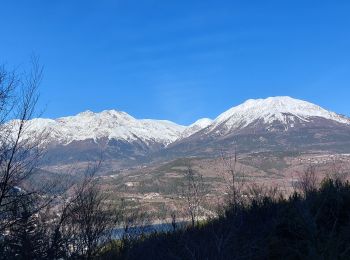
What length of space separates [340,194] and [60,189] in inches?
366

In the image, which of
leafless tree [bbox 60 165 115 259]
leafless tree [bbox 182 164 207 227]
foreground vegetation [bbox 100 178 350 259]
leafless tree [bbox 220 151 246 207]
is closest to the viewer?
foreground vegetation [bbox 100 178 350 259]

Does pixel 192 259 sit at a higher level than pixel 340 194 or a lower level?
lower

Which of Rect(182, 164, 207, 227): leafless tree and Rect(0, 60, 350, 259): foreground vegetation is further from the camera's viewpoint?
Rect(182, 164, 207, 227): leafless tree

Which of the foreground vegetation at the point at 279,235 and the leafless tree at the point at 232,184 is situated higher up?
the leafless tree at the point at 232,184

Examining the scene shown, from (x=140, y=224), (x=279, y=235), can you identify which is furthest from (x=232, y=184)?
(x=279, y=235)

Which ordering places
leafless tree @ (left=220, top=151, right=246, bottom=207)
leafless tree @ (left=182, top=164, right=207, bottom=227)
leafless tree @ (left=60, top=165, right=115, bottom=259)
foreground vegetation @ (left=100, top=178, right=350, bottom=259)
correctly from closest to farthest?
foreground vegetation @ (left=100, top=178, right=350, bottom=259)
leafless tree @ (left=220, top=151, right=246, bottom=207)
leafless tree @ (left=60, top=165, right=115, bottom=259)
leafless tree @ (left=182, top=164, right=207, bottom=227)

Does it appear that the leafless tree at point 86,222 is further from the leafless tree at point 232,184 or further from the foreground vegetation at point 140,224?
the leafless tree at point 232,184

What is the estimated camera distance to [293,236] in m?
8.84

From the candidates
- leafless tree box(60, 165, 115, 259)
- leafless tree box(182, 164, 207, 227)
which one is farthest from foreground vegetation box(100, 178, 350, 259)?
leafless tree box(182, 164, 207, 227)

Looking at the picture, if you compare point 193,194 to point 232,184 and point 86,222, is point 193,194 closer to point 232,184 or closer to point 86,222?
point 232,184

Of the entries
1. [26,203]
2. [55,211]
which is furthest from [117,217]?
[26,203]

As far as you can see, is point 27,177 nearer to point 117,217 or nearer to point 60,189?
point 60,189

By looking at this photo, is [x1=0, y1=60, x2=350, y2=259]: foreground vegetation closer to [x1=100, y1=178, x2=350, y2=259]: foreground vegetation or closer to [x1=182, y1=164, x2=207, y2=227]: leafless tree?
[x1=100, y1=178, x2=350, y2=259]: foreground vegetation

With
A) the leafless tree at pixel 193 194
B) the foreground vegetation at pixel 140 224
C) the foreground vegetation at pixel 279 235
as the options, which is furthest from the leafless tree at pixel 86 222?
the foreground vegetation at pixel 279 235
